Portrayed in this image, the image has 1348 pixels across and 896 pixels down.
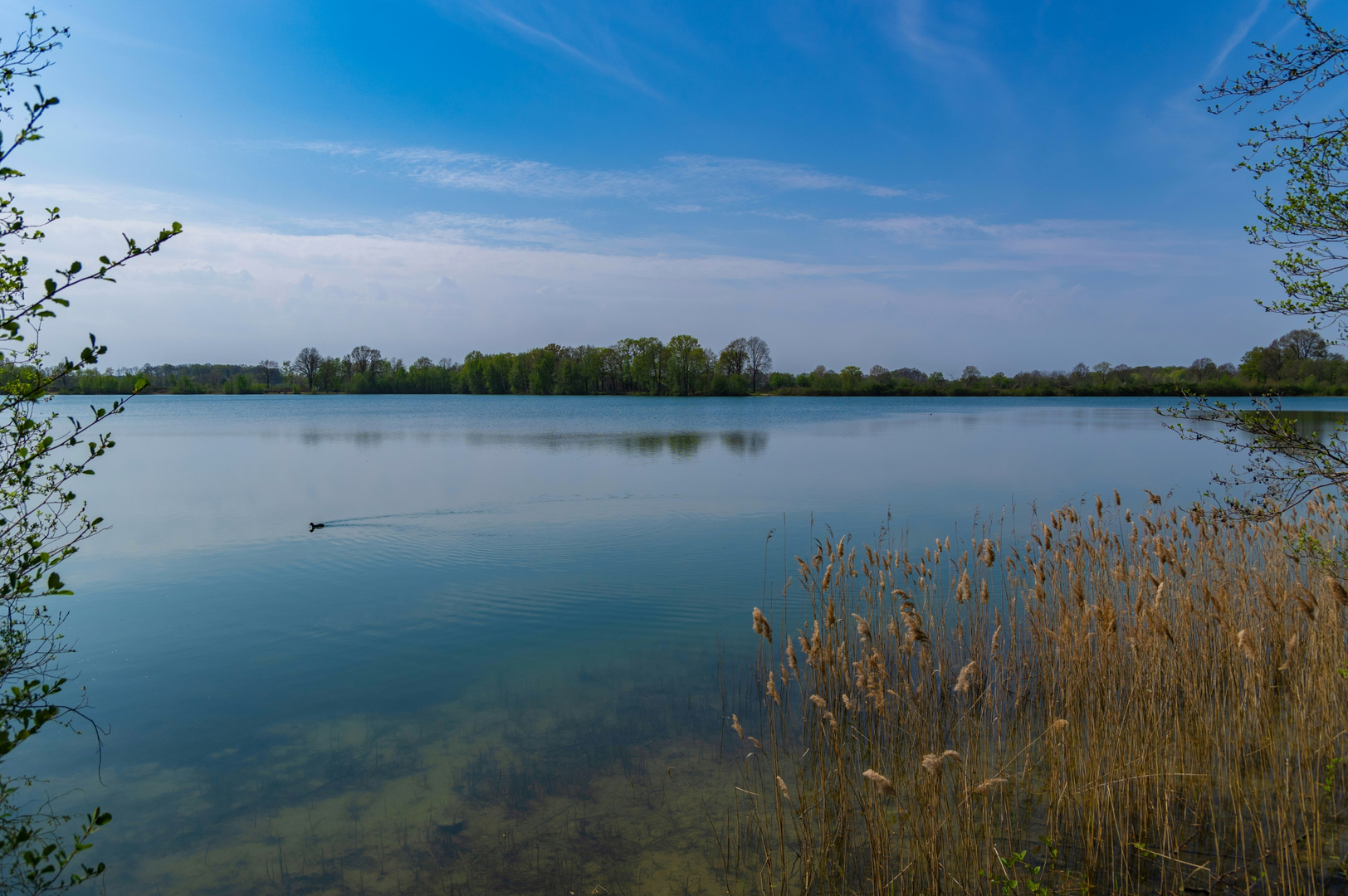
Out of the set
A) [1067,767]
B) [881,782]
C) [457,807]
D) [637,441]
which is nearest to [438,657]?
[457,807]

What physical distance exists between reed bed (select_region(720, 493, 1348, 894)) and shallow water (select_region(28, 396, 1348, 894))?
74 centimetres

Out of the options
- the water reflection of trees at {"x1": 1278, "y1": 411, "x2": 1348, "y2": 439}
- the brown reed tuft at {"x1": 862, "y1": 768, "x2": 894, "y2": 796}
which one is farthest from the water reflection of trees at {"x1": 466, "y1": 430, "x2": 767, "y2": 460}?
the brown reed tuft at {"x1": 862, "y1": 768, "x2": 894, "y2": 796}

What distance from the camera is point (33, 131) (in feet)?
10.8

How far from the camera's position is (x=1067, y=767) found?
4410mm

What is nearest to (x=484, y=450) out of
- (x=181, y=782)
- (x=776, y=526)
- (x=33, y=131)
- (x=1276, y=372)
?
(x=776, y=526)

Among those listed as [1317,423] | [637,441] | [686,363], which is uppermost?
[686,363]

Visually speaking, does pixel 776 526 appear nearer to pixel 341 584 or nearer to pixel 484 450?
pixel 341 584

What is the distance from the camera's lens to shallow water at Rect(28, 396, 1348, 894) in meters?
4.52

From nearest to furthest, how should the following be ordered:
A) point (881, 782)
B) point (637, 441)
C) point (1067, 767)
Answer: point (881, 782) < point (1067, 767) < point (637, 441)

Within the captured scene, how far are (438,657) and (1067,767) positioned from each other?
19.8 feet

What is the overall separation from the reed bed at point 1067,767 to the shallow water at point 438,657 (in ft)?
2.43

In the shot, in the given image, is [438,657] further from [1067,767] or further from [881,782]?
[1067,767]

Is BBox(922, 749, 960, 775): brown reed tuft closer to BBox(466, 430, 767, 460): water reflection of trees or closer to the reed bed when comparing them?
the reed bed

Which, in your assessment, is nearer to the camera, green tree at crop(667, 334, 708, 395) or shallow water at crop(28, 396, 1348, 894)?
shallow water at crop(28, 396, 1348, 894)
